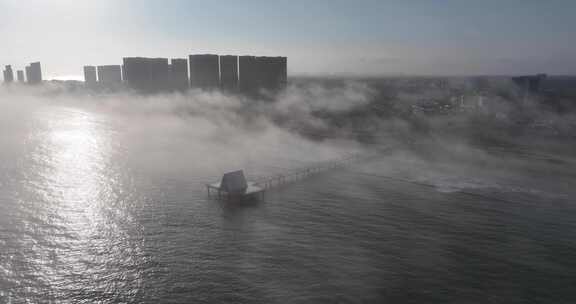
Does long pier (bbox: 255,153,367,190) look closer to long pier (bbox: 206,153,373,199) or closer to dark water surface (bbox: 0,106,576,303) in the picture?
long pier (bbox: 206,153,373,199)

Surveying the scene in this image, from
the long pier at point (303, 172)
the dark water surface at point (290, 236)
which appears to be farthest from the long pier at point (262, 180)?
the dark water surface at point (290, 236)

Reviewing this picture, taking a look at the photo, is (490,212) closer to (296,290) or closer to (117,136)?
(296,290)

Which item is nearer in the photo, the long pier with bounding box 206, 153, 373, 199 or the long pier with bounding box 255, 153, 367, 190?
the long pier with bounding box 206, 153, 373, 199

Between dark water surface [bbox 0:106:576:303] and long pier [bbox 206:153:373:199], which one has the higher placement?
long pier [bbox 206:153:373:199]

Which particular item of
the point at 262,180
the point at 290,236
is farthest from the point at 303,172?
the point at 290,236

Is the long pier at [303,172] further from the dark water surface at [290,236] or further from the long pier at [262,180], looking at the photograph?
the dark water surface at [290,236]

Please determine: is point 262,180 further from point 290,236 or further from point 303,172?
point 290,236

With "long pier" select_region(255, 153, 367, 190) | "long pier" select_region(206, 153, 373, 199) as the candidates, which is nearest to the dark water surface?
"long pier" select_region(206, 153, 373, 199)

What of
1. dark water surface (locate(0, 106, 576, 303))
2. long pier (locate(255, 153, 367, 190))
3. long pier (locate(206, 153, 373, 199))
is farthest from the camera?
long pier (locate(255, 153, 367, 190))
